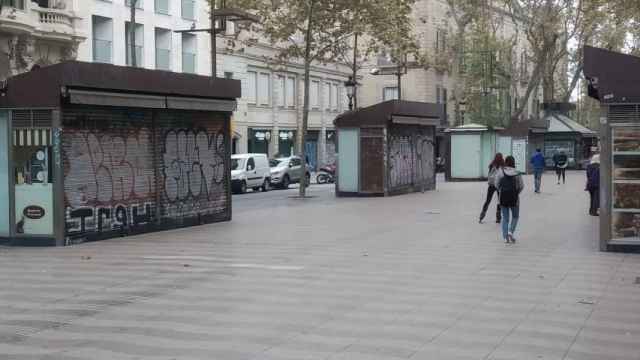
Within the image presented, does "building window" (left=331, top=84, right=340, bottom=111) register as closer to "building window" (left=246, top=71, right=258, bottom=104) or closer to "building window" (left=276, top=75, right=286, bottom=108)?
"building window" (left=276, top=75, right=286, bottom=108)

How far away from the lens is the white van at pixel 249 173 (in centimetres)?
3731

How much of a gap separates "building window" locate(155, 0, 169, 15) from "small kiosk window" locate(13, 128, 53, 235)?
28.9 m

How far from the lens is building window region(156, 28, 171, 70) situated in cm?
4360

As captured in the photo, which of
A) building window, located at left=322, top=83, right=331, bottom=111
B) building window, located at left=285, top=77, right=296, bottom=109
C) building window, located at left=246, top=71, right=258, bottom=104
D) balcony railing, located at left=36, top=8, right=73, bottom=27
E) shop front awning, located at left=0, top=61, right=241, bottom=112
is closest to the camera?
shop front awning, located at left=0, top=61, right=241, bottom=112

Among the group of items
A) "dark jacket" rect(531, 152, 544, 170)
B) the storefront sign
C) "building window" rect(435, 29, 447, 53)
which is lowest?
the storefront sign

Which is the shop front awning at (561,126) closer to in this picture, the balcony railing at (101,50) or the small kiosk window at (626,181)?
the balcony railing at (101,50)

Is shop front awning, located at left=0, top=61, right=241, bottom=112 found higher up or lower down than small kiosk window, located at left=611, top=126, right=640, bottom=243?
higher up

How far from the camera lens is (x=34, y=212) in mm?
15555

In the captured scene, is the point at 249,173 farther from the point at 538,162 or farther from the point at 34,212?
the point at 34,212

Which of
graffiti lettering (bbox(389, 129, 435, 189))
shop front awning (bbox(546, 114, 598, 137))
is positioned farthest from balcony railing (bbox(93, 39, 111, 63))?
shop front awning (bbox(546, 114, 598, 137))

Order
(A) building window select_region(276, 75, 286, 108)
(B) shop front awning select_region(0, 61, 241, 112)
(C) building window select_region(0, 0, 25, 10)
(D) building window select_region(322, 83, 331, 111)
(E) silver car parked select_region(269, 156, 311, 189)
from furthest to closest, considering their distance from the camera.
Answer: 1. (D) building window select_region(322, 83, 331, 111)
2. (A) building window select_region(276, 75, 286, 108)
3. (E) silver car parked select_region(269, 156, 311, 189)
4. (C) building window select_region(0, 0, 25, 10)
5. (B) shop front awning select_region(0, 61, 241, 112)

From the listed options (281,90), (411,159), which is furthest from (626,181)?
(281,90)

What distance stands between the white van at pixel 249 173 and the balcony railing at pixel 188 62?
8672 mm

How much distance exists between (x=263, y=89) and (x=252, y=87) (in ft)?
4.49
